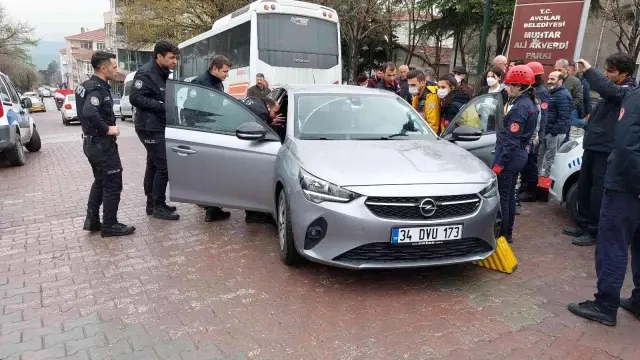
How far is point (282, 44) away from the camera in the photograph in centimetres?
1140

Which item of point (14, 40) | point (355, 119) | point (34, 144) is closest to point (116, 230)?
point (355, 119)

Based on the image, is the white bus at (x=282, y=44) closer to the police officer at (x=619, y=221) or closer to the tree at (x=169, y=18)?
the police officer at (x=619, y=221)

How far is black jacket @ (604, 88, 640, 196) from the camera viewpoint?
2.81 metres

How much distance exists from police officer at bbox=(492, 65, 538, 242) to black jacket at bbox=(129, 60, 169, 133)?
3.48 m

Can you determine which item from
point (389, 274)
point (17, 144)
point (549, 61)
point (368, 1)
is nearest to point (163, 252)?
point (389, 274)

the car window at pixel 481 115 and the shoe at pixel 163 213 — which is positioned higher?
the car window at pixel 481 115

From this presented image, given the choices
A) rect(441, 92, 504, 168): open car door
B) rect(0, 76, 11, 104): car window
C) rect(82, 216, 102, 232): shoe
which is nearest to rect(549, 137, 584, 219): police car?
rect(441, 92, 504, 168): open car door

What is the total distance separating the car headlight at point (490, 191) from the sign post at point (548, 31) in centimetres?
664

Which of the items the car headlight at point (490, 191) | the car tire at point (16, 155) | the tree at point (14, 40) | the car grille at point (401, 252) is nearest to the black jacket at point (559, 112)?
the car headlight at point (490, 191)

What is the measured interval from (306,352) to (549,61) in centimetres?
855

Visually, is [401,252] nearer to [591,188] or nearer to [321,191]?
[321,191]

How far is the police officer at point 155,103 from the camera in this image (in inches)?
198

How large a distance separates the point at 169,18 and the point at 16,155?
65.6ft

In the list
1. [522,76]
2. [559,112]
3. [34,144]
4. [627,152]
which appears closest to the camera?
[627,152]
